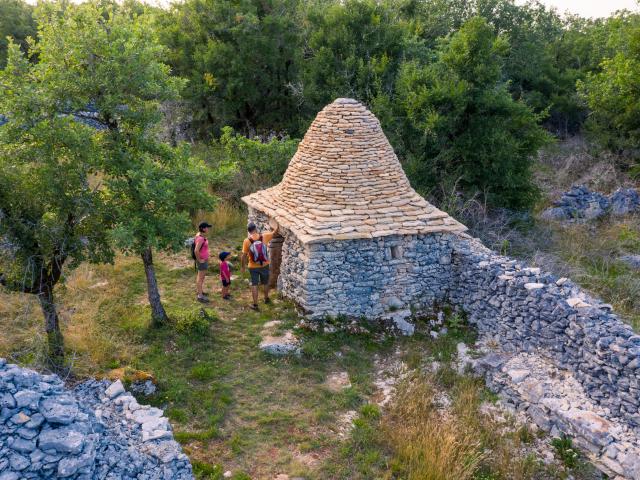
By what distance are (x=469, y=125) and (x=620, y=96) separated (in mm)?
7517

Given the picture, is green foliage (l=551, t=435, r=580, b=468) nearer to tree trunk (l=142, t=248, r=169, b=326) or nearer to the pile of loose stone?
the pile of loose stone

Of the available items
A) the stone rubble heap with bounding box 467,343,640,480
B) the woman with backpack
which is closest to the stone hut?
the woman with backpack

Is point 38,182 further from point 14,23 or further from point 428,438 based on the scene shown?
point 14,23

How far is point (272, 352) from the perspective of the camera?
7770 millimetres

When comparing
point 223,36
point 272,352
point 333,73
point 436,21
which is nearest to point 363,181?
point 272,352

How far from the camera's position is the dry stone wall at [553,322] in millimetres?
6172

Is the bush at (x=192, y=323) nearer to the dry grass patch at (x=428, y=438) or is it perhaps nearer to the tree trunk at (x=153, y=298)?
the tree trunk at (x=153, y=298)

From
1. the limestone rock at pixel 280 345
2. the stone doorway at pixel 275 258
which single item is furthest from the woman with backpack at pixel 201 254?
the limestone rock at pixel 280 345

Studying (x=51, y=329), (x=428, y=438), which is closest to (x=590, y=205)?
(x=428, y=438)

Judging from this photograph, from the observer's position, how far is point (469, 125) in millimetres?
13078

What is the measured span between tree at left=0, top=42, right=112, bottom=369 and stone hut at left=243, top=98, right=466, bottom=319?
3.40 metres

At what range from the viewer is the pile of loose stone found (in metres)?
4.17

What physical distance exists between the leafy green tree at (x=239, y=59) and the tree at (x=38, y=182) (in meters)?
10.2

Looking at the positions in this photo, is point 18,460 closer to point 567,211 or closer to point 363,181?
point 363,181
